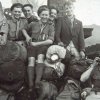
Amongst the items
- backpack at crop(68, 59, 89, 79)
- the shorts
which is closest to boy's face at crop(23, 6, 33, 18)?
the shorts

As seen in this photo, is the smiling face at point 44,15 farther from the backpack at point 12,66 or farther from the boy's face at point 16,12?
the backpack at point 12,66

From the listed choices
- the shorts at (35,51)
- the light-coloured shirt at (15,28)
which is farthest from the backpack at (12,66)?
the light-coloured shirt at (15,28)

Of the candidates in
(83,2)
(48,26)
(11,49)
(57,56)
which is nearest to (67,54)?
(57,56)

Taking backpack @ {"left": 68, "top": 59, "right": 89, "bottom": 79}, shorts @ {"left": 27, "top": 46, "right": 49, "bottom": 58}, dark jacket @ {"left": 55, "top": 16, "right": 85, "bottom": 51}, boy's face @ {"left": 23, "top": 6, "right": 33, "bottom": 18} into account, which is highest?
boy's face @ {"left": 23, "top": 6, "right": 33, "bottom": 18}

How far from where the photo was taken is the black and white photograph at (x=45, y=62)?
16.4 ft

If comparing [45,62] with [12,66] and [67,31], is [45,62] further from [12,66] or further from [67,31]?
[67,31]

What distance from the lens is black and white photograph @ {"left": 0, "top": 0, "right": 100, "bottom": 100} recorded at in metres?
5.00

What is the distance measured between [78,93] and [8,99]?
1186 millimetres

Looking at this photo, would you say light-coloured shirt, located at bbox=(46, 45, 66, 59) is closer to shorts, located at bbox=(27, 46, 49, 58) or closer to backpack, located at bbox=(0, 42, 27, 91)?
shorts, located at bbox=(27, 46, 49, 58)

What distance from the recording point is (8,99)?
16.3 feet

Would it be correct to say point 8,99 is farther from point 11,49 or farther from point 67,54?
point 67,54

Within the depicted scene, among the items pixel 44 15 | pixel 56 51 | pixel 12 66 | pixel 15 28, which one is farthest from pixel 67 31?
pixel 12 66

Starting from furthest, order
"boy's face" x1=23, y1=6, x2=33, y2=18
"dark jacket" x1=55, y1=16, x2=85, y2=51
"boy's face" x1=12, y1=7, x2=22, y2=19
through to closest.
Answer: "boy's face" x1=23, y1=6, x2=33, y2=18
"dark jacket" x1=55, y1=16, x2=85, y2=51
"boy's face" x1=12, y1=7, x2=22, y2=19

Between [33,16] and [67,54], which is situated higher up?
[33,16]
